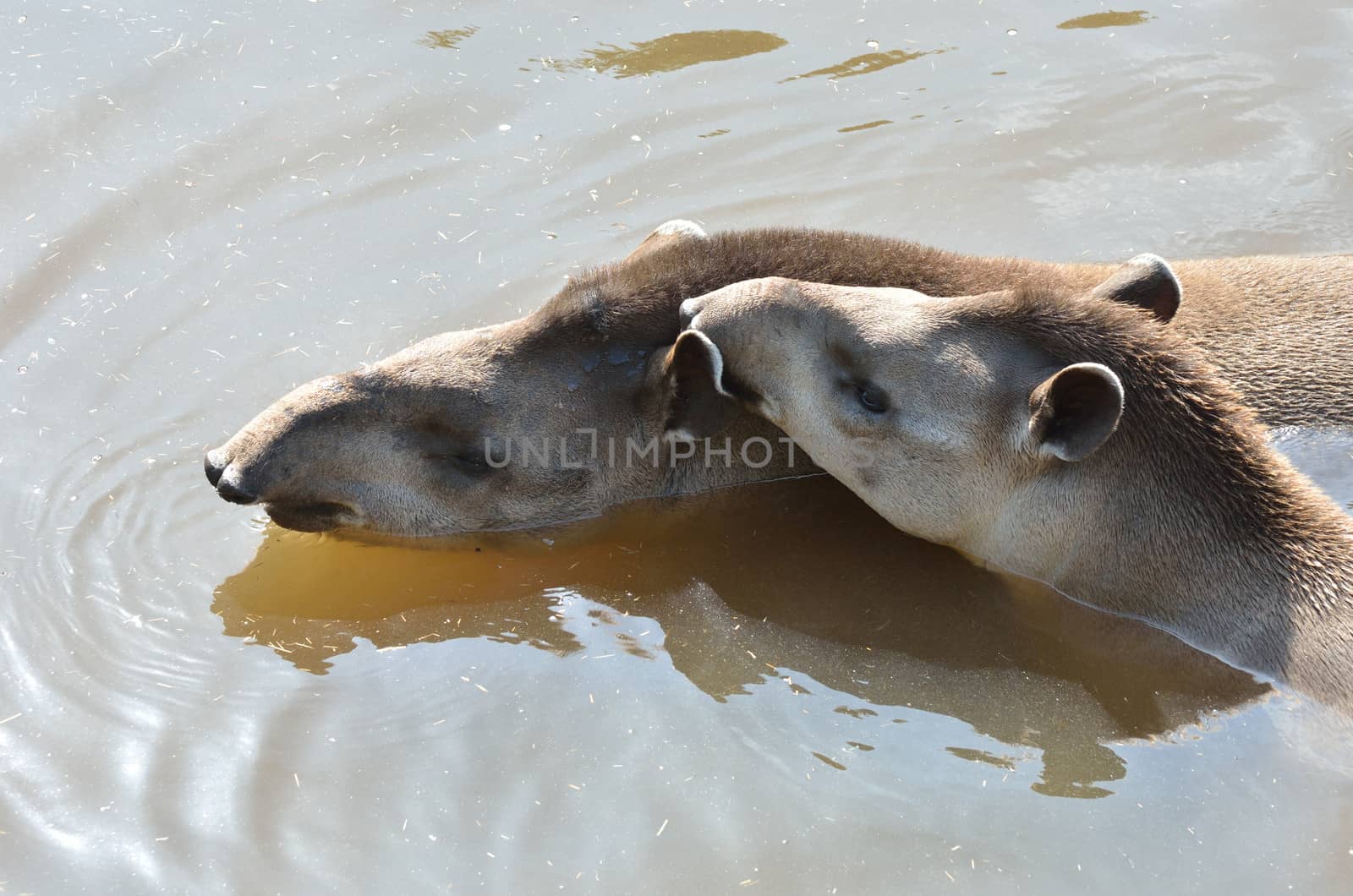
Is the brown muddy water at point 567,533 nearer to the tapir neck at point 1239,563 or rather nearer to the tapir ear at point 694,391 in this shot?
the tapir neck at point 1239,563

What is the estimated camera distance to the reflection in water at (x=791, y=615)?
28.1 feet

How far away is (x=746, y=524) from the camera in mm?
10164

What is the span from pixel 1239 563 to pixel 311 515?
233 inches

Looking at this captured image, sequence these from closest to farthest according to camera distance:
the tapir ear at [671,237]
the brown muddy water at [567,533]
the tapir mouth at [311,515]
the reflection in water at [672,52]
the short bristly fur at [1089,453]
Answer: the brown muddy water at [567,533] < the short bristly fur at [1089,453] < the tapir mouth at [311,515] < the tapir ear at [671,237] < the reflection in water at [672,52]

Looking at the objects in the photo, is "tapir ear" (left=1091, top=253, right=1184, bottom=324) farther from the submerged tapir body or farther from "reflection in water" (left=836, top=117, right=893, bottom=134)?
"reflection in water" (left=836, top=117, right=893, bottom=134)

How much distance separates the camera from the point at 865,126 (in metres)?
14.5

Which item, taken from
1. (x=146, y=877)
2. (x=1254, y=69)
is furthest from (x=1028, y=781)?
(x=1254, y=69)

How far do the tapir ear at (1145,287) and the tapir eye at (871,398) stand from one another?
156 centimetres

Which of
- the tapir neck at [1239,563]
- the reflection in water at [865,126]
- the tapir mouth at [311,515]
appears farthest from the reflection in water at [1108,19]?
the tapir mouth at [311,515]

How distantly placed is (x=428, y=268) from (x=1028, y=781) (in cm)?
708

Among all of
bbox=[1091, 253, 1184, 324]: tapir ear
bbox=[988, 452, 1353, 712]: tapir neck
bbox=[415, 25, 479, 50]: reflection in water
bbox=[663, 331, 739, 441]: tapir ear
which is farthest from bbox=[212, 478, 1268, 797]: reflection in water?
bbox=[415, 25, 479, 50]: reflection in water

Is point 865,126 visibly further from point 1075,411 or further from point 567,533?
point 1075,411

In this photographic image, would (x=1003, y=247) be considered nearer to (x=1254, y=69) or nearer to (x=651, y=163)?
(x=651, y=163)

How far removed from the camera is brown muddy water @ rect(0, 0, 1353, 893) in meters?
7.71
